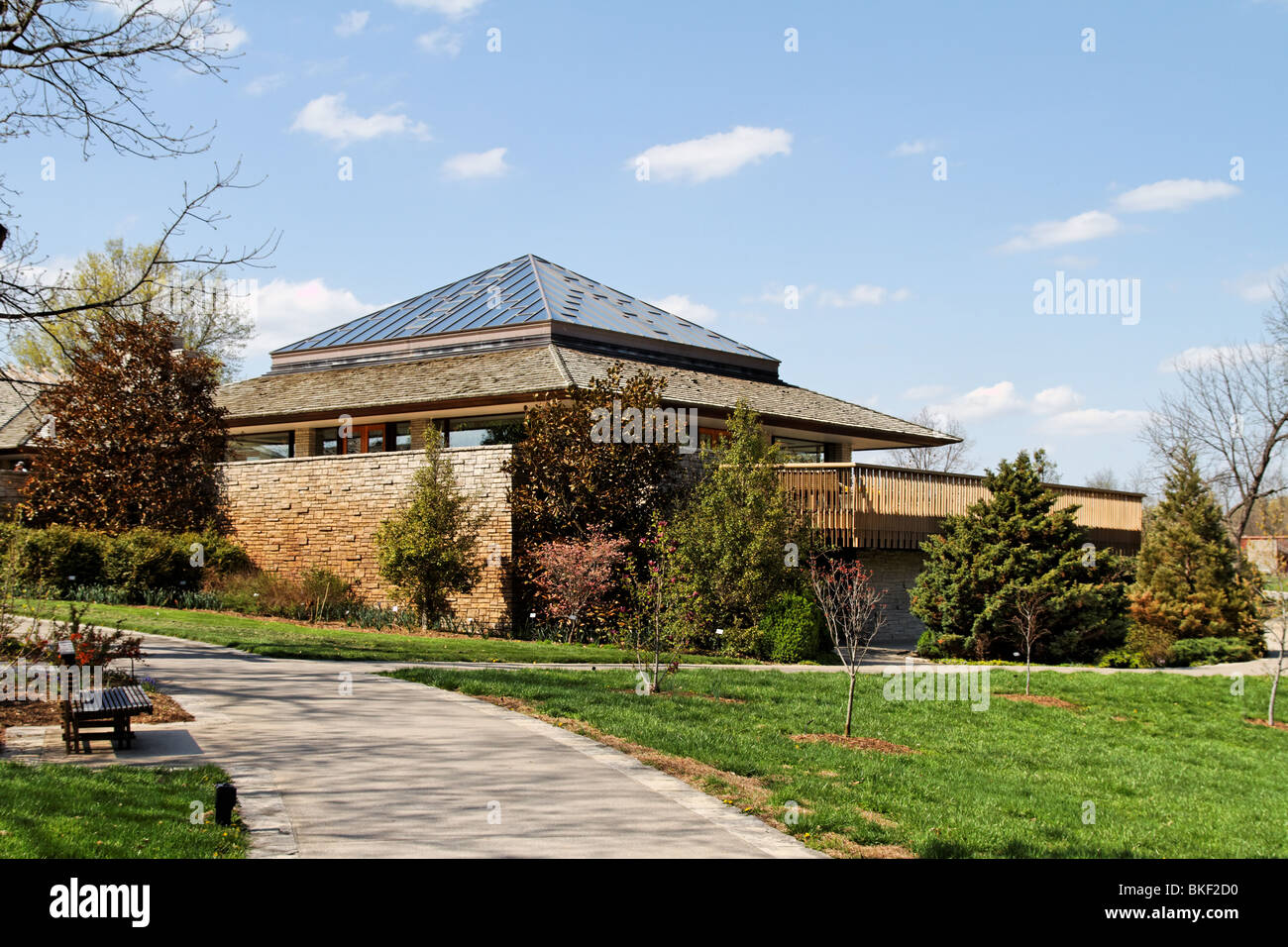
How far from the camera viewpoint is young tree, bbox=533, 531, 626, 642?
21.2 meters

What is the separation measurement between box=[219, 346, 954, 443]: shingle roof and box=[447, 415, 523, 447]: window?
1.27 metres

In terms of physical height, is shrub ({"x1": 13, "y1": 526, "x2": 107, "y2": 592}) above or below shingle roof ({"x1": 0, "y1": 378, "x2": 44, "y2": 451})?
below

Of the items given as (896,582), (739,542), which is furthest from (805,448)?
(739,542)

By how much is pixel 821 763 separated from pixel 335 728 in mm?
4739

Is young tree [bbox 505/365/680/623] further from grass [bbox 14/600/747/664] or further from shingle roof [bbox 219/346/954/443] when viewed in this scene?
grass [bbox 14/600/747/664]

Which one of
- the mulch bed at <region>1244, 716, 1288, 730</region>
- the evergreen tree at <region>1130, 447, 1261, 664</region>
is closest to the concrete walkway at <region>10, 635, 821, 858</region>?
the mulch bed at <region>1244, 716, 1288, 730</region>

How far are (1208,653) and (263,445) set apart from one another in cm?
2816

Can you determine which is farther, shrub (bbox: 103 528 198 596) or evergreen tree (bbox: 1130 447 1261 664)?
evergreen tree (bbox: 1130 447 1261 664)

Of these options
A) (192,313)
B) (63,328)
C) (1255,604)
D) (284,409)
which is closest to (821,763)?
(1255,604)

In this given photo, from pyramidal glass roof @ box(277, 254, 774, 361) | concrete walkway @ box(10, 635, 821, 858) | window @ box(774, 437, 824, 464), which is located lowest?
concrete walkway @ box(10, 635, 821, 858)

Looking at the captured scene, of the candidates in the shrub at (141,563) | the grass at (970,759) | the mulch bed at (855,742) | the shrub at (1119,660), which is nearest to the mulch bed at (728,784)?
the grass at (970,759)

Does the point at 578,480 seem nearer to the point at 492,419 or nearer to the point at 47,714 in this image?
the point at 492,419

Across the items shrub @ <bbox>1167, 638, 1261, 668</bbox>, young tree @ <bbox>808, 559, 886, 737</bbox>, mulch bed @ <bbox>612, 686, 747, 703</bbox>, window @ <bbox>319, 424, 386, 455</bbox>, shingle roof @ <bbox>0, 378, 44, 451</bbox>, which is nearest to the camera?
young tree @ <bbox>808, 559, 886, 737</bbox>

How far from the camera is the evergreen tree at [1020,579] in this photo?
21.9 metres
